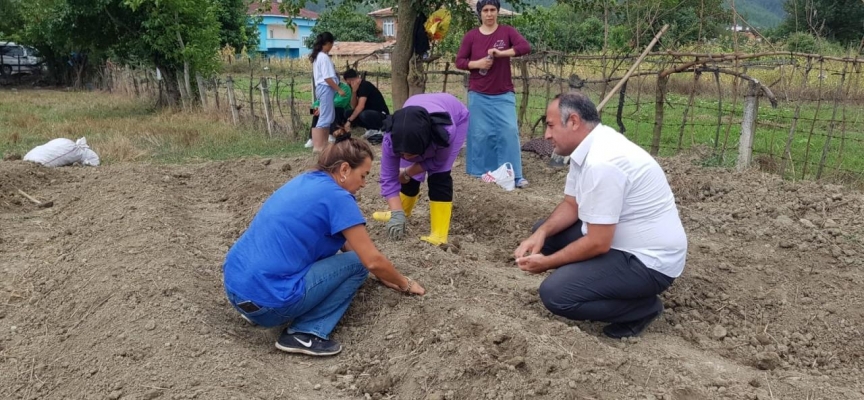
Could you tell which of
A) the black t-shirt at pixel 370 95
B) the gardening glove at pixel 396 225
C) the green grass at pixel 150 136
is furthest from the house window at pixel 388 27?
the gardening glove at pixel 396 225

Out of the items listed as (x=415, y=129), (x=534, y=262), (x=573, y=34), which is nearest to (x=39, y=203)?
(x=415, y=129)

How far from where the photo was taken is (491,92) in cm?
637

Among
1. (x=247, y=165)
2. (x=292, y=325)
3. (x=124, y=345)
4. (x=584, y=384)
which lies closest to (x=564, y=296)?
(x=584, y=384)

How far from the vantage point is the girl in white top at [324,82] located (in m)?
8.20

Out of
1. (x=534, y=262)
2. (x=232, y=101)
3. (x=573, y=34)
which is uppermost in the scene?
(x=573, y=34)

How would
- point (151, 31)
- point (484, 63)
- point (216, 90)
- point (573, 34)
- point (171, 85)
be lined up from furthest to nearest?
point (573, 34), point (171, 85), point (151, 31), point (216, 90), point (484, 63)

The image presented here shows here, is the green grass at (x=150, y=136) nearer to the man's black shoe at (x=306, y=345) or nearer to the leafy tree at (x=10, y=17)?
the man's black shoe at (x=306, y=345)

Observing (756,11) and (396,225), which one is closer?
(396,225)

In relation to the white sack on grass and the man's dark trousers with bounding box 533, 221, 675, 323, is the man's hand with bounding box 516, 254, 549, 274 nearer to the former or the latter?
the man's dark trousers with bounding box 533, 221, 675, 323

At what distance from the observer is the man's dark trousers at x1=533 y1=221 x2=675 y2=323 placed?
3195 mm

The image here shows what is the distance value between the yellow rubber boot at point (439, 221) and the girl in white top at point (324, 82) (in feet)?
13.5

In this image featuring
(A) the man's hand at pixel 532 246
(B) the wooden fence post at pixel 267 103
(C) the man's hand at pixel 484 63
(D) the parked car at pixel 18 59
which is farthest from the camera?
(D) the parked car at pixel 18 59

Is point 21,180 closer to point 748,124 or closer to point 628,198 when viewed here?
point 628,198

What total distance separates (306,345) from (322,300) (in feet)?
0.72
